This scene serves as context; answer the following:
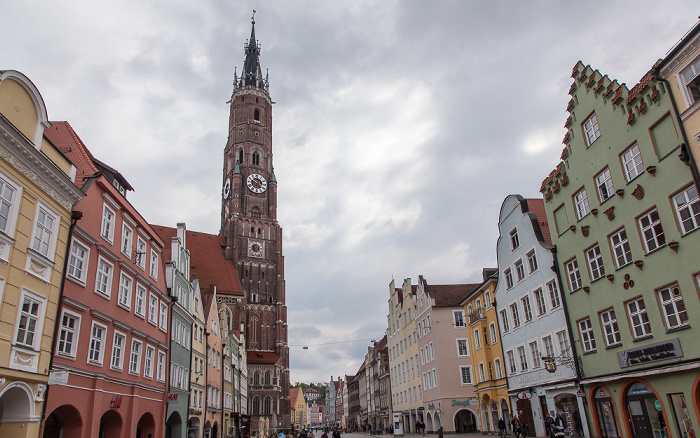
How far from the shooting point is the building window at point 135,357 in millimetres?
20203

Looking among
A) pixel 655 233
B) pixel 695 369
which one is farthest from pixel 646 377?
pixel 655 233

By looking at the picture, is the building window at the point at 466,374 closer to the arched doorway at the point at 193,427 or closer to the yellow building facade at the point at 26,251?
the arched doorway at the point at 193,427

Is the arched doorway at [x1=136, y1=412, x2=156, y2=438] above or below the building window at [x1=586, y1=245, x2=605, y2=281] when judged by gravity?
below

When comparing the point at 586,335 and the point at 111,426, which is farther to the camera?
the point at 586,335

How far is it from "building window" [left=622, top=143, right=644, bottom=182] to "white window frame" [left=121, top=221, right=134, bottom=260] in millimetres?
20228

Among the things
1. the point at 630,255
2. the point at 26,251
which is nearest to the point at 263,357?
the point at 630,255

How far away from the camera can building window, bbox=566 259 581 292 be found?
22.5 meters

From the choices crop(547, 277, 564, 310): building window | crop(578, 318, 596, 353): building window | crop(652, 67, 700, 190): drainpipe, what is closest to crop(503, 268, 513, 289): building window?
crop(547, 277, 564, 310): building window

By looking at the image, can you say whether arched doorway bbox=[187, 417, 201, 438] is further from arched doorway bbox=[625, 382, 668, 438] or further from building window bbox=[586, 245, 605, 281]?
building window bbox=[586, 245, 605, 281]

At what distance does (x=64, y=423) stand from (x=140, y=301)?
21.4 ft

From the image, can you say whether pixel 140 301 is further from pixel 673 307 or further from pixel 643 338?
pixel 673 307

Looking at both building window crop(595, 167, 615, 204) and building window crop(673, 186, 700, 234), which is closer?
building window crop(673, 186, 700, 234)

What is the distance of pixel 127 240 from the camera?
823 inches

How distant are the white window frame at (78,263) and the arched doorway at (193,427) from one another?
15953 millimetres
